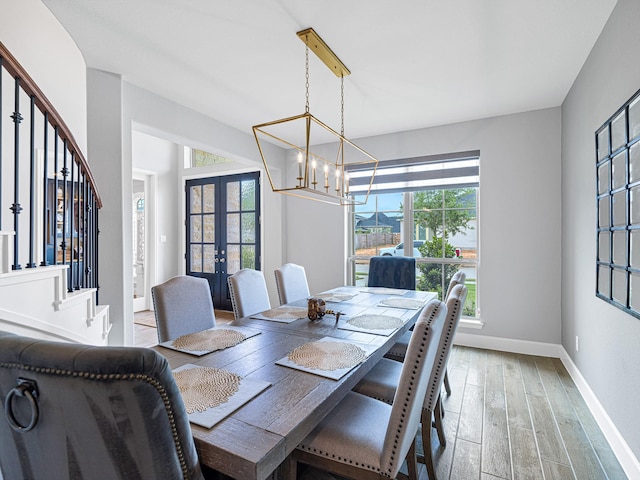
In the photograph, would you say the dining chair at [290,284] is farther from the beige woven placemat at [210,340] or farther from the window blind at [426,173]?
the window blind at [426,173]

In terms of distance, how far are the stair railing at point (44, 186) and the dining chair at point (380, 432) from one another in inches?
54.9

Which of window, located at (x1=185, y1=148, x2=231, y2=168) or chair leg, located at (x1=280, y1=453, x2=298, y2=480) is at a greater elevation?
window, located at (x1=185, y1=148, x2=231, y2=168)

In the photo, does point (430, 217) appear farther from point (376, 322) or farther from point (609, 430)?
point (609, 430)

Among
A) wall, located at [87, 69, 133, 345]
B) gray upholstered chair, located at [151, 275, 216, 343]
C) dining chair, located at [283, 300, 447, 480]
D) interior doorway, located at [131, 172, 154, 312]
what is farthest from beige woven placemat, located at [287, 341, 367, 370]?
interior doorway, located at [131, 172, 154, 312]

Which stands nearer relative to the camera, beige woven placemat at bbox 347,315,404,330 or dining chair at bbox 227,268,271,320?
beige woven placemat at bbox 347,315,404,330

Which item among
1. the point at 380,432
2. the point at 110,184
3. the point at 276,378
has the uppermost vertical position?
the point at 110,184

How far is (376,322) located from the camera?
2.06 metres

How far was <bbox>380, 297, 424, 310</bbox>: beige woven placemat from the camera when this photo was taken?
8.36ft

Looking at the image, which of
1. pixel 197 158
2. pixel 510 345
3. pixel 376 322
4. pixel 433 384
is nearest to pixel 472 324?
pixel 510 345

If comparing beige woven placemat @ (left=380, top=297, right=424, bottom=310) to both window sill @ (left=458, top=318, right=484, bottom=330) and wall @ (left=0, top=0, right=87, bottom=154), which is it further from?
wall @ (left=0, top=0, right=87, bottom=154)

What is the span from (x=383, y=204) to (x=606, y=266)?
2558 millimetres

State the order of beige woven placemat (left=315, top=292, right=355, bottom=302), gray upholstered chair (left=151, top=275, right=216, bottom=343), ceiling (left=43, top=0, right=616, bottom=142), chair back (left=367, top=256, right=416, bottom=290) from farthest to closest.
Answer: chair back (left=367, top=256, right=416, bottom=290) → beige woven placemat (left=315, top=292, right=355, bottom=302) → ceiling (left=43, top=0, right=616, bottom=142) → gray upholstered chair (left=151, top=275, right=216, bottom=343)

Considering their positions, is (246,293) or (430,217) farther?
(430,217)

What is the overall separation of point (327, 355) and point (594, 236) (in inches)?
86.8
